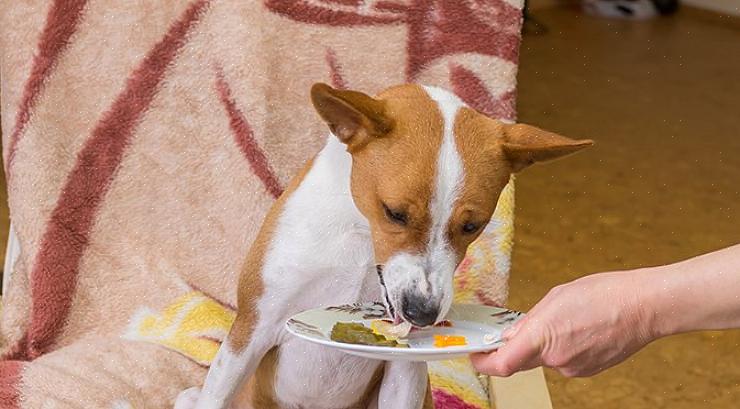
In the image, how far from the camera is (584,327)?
1.04m

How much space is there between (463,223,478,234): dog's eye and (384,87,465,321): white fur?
24mm

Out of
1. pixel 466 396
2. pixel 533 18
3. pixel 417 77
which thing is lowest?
pixel 533 18

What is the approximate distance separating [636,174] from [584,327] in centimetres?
204

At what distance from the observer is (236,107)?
1598 mm

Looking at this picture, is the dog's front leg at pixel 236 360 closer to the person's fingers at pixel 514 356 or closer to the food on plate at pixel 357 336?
the food on plate at pixel 357 336

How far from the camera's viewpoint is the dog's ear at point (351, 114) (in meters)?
1.09

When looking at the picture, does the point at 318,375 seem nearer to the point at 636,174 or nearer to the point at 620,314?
the point at 620,314

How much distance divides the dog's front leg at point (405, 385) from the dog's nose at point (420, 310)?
0.19m

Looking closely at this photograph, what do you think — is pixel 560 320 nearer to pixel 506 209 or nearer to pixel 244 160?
pixel 506 209

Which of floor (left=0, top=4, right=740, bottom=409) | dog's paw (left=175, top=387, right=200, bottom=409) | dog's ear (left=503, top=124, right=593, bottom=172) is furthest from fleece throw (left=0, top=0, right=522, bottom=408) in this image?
floor (left=0, top=4, right=740, bottom=409)

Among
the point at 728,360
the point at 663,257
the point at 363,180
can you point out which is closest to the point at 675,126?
the point at 663,257

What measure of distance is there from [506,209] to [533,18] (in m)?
2.71

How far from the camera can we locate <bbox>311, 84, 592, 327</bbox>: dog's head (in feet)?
3.59

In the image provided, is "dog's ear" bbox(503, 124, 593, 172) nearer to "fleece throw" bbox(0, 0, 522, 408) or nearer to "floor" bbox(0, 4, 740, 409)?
"fleece throw" bbox(0, 0, 522, 408)
